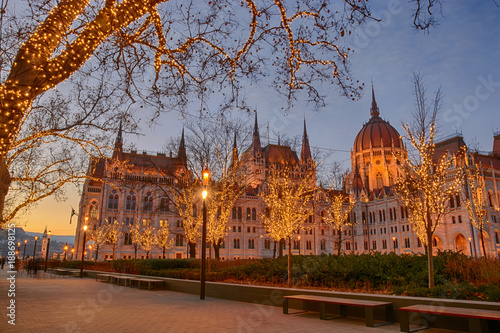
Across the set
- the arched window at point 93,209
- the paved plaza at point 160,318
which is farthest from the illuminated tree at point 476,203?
the arched window at point 93,209

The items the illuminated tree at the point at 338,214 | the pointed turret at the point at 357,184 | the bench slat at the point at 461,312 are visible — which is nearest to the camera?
the bench slat at the point at 461,312

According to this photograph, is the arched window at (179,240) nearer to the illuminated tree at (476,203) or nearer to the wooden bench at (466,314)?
the illuminated tree at (476,203)

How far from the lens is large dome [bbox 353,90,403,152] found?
339 ft

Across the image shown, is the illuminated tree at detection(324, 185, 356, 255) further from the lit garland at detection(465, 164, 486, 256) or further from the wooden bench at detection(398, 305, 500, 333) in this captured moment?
the wooden bench at detection(398, 305, 500, 333)

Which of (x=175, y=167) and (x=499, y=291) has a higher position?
(x=175, y=167)

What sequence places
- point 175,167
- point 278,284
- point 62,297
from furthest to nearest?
point 175,167 → point 278,284 → point 62,297

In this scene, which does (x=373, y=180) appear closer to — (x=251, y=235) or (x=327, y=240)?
(x=327, y=240)

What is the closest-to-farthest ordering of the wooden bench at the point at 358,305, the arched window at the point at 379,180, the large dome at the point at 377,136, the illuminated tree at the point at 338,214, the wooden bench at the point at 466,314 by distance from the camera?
the wooden bench at the point at 466,314, the wooden bench at the point at 358,305, the illuminated tree at the point at 338,214, the arched window at the point at 379,180, the large dome at the point at 377,136

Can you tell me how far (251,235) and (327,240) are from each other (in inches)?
714

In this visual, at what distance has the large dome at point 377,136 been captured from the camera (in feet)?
339

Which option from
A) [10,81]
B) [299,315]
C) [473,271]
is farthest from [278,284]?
[10,81]

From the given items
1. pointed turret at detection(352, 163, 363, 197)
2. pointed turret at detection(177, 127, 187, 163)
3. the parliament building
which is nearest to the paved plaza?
pointed turret at detection(177, 127, 187, 163)

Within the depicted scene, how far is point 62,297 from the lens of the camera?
1228cm

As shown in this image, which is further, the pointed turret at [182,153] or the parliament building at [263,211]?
the parliament building at [263,211]
